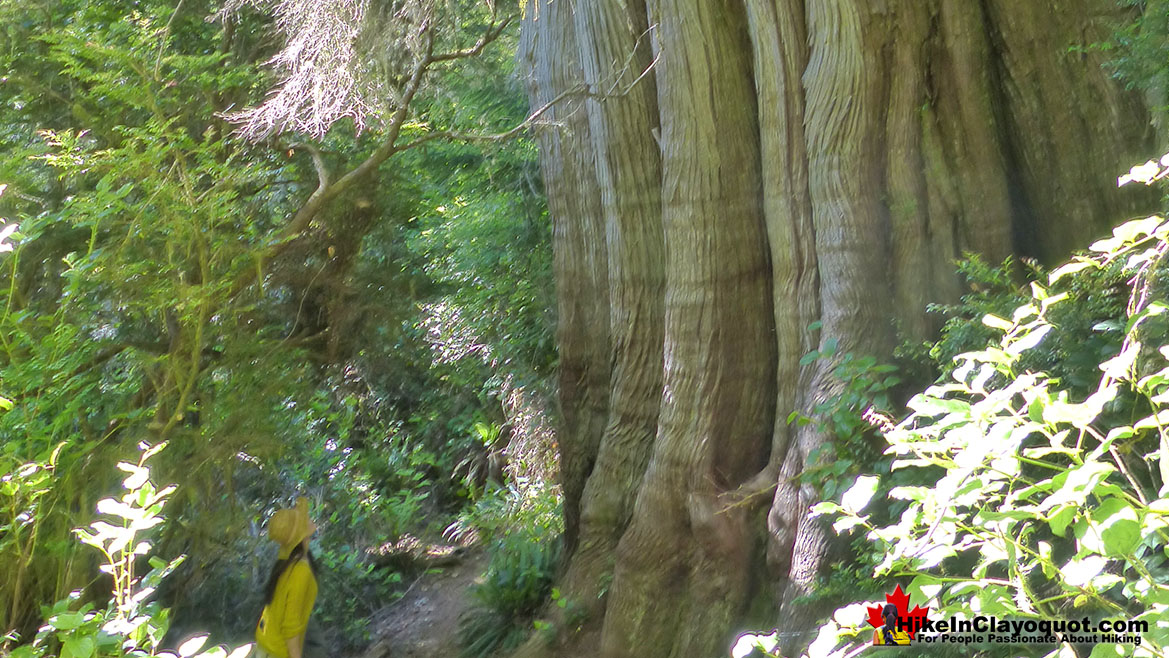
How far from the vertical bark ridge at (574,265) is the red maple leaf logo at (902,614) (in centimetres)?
496

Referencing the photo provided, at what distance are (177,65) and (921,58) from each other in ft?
14.8

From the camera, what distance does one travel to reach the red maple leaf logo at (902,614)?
6.22 ft

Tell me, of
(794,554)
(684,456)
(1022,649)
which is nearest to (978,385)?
(1022,649)

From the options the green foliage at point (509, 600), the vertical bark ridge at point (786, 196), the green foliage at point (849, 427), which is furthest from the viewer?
the green foliage at point (509, 600)

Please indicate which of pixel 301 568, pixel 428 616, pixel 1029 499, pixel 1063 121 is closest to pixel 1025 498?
pixel 1029 499

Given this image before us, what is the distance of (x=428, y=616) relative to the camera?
362 inches

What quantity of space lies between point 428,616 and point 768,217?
19.0 feet

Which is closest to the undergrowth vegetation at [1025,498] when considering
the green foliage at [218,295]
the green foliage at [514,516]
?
the green foliage at [218,295]

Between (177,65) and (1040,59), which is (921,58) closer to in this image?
(1040,59)

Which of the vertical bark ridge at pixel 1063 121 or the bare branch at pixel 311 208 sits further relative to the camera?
the bare branch at pixel 311 208

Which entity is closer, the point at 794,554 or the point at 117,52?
the point at 794,554

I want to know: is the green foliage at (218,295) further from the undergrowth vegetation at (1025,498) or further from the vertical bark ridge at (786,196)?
the vertical bark ridge at (786,196)

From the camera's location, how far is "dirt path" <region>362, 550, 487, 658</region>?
841cm

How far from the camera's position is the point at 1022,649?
3.29 m
